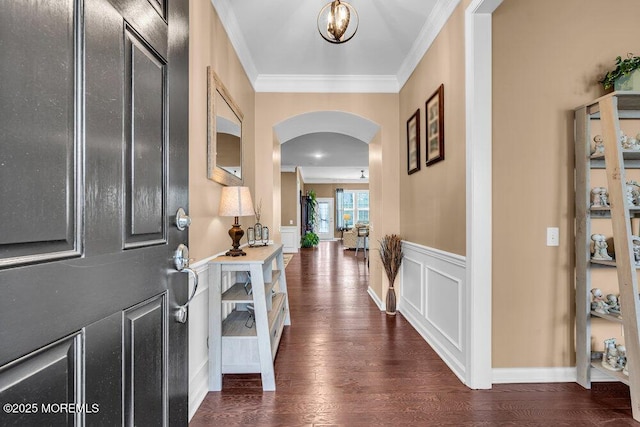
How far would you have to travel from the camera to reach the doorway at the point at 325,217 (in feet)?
45.0

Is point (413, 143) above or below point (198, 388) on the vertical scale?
above

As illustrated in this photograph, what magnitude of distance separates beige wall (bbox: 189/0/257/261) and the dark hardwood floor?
99 centimetres

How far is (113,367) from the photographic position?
28.7 inches

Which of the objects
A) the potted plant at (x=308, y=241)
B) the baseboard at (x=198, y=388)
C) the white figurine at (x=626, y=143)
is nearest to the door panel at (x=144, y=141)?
the baseboard at (x=198, y=388)

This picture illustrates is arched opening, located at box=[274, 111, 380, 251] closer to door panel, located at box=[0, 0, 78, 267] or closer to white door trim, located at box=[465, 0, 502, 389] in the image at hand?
white door trim, located at box=[465, 0, 502, 389]

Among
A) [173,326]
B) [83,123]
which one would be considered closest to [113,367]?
[173,326]

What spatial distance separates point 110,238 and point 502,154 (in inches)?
90.2

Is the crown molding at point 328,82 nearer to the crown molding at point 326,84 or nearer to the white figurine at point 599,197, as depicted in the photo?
the crown molding at point 326,84

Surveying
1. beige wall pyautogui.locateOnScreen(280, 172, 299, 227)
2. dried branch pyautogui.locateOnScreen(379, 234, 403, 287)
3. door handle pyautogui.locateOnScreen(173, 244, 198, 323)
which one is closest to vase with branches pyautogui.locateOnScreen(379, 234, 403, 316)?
dried branch pyautogui.locateOnScreen(379, 234, 403, 287)

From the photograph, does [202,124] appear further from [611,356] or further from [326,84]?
[611,356]

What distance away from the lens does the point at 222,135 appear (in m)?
2.47

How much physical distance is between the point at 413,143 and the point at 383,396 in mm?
2413

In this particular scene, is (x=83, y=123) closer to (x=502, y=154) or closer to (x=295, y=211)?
(x=502, y=154)

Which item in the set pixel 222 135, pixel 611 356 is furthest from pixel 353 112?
pixel 611 356
